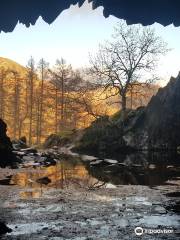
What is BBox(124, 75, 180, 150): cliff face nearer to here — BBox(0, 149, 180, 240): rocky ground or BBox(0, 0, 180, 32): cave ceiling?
Answer: BBox(0, 149, 180, 240): rocky ground

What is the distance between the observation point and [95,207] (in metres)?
7.21

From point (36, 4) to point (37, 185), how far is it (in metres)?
7.08

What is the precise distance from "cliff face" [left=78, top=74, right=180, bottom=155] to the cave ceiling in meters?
26.1

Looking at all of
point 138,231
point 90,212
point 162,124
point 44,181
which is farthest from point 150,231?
point 162,124

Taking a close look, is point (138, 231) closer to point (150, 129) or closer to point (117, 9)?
point (117, 9)

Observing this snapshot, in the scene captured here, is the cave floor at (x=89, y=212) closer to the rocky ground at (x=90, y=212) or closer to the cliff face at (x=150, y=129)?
the rocky ground at (x=90, y=212)

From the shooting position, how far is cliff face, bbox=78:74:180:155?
3055cm

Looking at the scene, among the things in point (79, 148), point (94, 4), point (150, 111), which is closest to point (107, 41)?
point (150, 111)

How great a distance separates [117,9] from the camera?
424 cm

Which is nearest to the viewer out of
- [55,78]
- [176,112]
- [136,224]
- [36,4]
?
[36,4]

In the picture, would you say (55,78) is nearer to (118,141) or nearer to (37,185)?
(118,141)

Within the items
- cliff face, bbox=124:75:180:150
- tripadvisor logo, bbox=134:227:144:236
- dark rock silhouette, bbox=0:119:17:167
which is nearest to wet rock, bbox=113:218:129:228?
tripadvisor logo, bbox=134:227:144:236

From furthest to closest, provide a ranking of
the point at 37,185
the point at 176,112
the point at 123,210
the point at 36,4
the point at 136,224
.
Answer: the point at 176,112 → the point at 37,185 → the point at 123,210 → the point at 136,224 → the point at 36,4

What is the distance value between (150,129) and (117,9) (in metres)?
27.4
